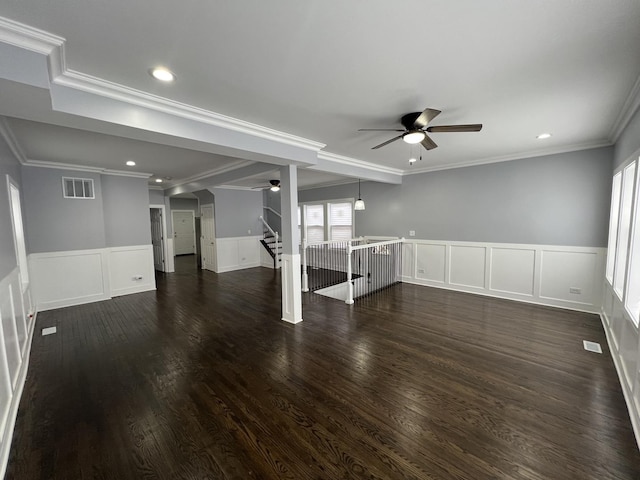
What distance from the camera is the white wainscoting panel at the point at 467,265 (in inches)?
208

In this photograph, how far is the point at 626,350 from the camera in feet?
8.09

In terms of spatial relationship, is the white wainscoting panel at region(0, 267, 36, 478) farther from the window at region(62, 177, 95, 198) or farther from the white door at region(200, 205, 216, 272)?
the white door at region(200, 205, 216, 272)

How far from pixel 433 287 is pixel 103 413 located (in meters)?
5.78

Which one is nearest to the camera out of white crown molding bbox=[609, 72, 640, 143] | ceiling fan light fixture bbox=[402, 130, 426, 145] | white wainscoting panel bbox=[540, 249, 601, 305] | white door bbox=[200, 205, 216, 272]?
white crown molding bbox=[609, 72, 640, 143]

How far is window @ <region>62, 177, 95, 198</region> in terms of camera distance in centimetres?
486

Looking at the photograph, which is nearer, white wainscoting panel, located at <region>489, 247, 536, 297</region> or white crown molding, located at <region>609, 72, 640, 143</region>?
white crown molding, located at <region>609, 72, 640, 143</region>

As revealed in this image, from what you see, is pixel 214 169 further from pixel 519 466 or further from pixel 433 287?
pixel 519 466

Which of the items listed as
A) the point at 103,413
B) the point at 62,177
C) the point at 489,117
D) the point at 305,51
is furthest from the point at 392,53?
the point at 62,177

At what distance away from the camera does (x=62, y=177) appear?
4.80 meters

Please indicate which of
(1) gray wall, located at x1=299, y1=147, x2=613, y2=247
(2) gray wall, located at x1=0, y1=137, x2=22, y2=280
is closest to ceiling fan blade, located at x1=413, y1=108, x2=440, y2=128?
(1) gray wall, located at x1=299, y1=147, x2=613, y2=247

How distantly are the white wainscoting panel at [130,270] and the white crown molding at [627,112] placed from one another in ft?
26.1

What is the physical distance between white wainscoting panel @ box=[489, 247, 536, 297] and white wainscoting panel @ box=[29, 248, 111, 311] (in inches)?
310

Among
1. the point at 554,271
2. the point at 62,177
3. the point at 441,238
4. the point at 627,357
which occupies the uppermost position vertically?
the point at 62,177

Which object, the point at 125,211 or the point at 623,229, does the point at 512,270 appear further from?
the point at 125,211
